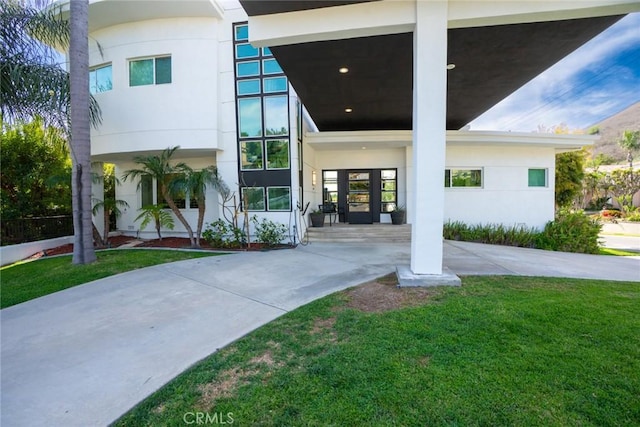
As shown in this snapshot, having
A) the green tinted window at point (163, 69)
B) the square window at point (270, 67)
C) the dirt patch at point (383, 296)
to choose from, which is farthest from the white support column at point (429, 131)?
the green tinted window at point (163, 69)

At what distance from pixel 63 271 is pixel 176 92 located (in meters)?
6.03

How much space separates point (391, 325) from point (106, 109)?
1124 cm

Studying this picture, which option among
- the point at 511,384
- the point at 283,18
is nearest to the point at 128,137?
the point at 283,18

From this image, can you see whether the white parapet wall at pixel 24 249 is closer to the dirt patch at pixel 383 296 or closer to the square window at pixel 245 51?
the square window at pixel 245 51

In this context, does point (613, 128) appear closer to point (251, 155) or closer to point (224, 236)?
point (251, 155)

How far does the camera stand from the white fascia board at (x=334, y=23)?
4.77 metres

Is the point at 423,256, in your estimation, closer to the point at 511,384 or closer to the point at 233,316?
the point at 511,384

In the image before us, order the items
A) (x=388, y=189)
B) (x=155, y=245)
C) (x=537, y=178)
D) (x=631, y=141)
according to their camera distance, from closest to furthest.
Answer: (x=155, y=245)
(x=537, y=178)
(x=388, y=189)
(x=631, y=141)

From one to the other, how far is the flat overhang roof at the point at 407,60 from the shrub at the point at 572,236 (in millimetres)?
5231

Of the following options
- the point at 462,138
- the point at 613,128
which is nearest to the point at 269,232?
the point at 462,138

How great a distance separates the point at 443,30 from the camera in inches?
181

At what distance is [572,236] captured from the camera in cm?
1024

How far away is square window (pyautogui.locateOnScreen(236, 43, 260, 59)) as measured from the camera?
9.47 m

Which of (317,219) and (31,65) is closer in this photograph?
(31,65)
